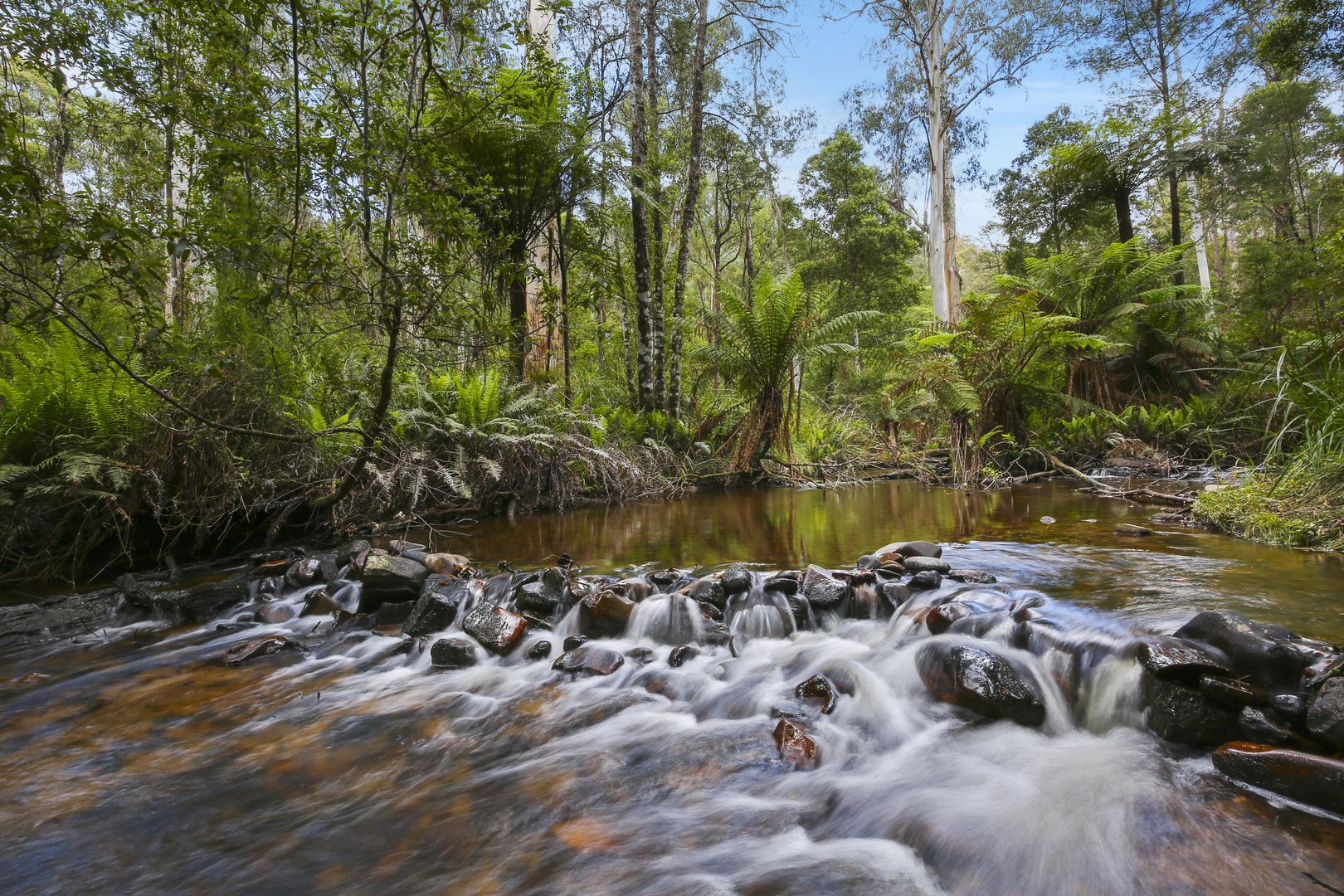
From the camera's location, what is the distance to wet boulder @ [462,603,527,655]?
9.58 feet

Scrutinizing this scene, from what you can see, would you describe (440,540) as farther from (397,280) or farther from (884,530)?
(884,530)

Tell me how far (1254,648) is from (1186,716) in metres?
0.32

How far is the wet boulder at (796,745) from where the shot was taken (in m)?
1.96

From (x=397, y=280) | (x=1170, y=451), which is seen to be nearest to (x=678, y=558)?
(x=397, y=280)

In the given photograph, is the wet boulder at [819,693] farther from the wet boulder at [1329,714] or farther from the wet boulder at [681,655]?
the wet boulder at [1329,714]

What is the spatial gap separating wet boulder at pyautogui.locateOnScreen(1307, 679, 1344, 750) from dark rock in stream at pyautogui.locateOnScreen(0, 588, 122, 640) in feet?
16.8

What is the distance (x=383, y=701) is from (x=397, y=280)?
1973 millimetres

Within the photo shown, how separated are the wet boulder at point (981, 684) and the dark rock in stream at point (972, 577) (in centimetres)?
82

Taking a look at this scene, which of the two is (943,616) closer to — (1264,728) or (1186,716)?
(1186,716)

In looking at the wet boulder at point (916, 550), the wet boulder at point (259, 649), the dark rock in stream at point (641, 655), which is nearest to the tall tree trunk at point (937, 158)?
the wet boulder at point (916, 550)

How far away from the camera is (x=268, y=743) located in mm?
2098

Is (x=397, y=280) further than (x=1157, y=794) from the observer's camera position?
Yes

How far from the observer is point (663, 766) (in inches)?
79.0

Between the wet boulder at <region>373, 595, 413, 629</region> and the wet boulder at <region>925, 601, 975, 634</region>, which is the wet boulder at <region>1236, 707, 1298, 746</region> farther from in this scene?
the wet boulder at <region>373, 595, 413, 629</region>
